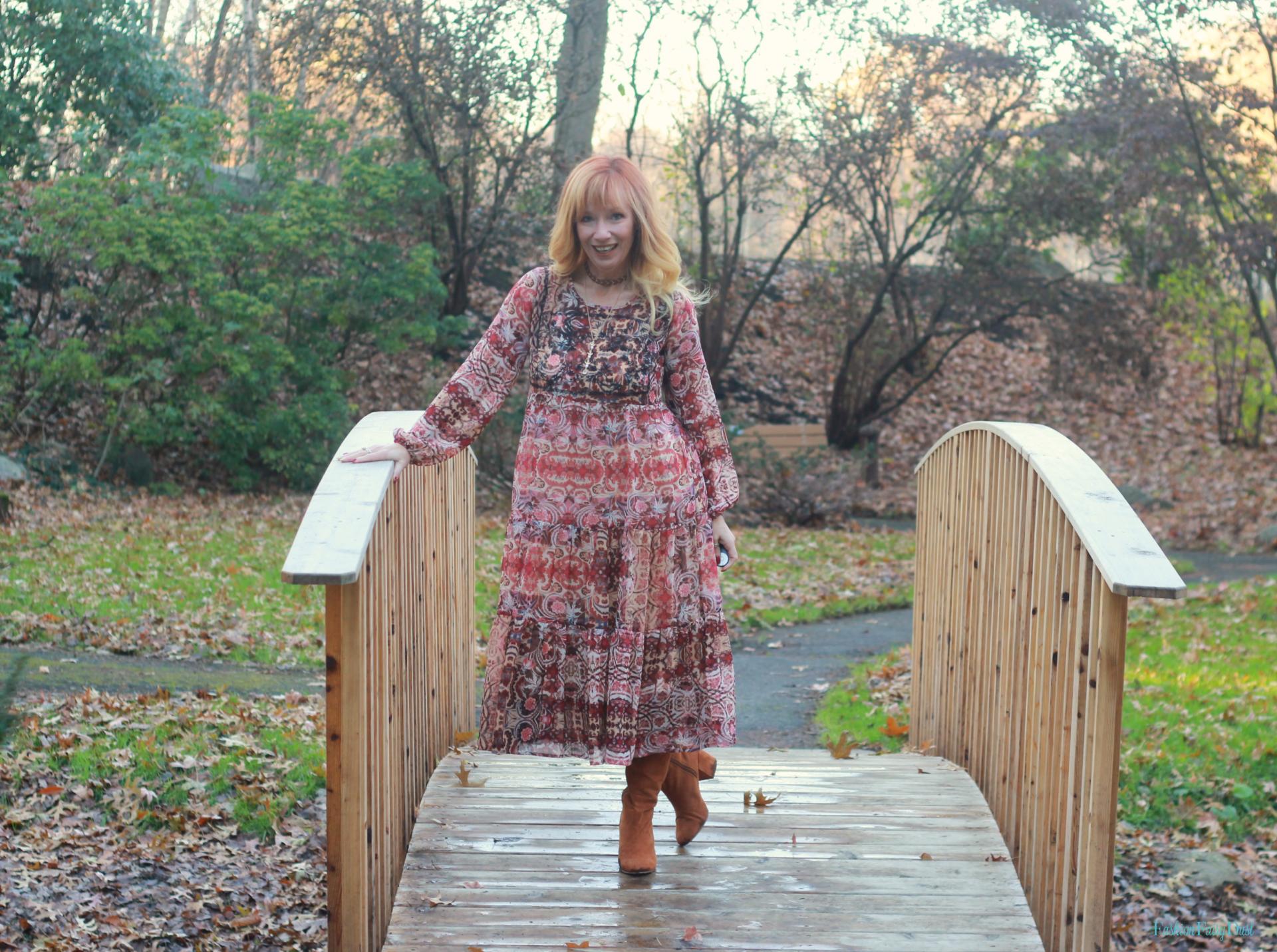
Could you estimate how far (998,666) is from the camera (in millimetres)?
3564

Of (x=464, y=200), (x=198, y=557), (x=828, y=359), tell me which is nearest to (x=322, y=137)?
(x=464, y=200)

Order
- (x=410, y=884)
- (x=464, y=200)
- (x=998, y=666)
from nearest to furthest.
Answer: (x=410, y=884) → (x=998, y=666) → (x=464, y=200)

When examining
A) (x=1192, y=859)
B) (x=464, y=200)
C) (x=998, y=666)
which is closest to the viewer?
(x=998, y=666)

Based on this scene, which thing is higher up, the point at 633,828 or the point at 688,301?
the point at 688,301

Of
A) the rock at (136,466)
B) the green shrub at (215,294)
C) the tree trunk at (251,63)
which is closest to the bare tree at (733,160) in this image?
the green shrub at (215,294)

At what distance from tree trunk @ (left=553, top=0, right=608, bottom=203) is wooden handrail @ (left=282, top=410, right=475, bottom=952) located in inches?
362

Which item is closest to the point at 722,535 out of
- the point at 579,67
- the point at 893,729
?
the point at 893,729

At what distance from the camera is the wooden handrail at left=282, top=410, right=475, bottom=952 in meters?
2.47

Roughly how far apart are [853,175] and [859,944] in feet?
35.8

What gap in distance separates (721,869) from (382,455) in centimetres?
135

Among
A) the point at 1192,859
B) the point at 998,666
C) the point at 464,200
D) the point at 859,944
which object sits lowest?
the point at 1192,859

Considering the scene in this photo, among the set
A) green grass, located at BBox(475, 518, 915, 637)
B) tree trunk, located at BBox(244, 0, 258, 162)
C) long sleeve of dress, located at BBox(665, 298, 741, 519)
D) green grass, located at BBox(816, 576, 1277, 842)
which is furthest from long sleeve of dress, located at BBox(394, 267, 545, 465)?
tree trunk, located at BBox(244, 0, 258, 162)

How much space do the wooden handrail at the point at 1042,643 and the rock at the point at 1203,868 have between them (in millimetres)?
837

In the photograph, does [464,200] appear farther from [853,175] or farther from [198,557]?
[198,557]
